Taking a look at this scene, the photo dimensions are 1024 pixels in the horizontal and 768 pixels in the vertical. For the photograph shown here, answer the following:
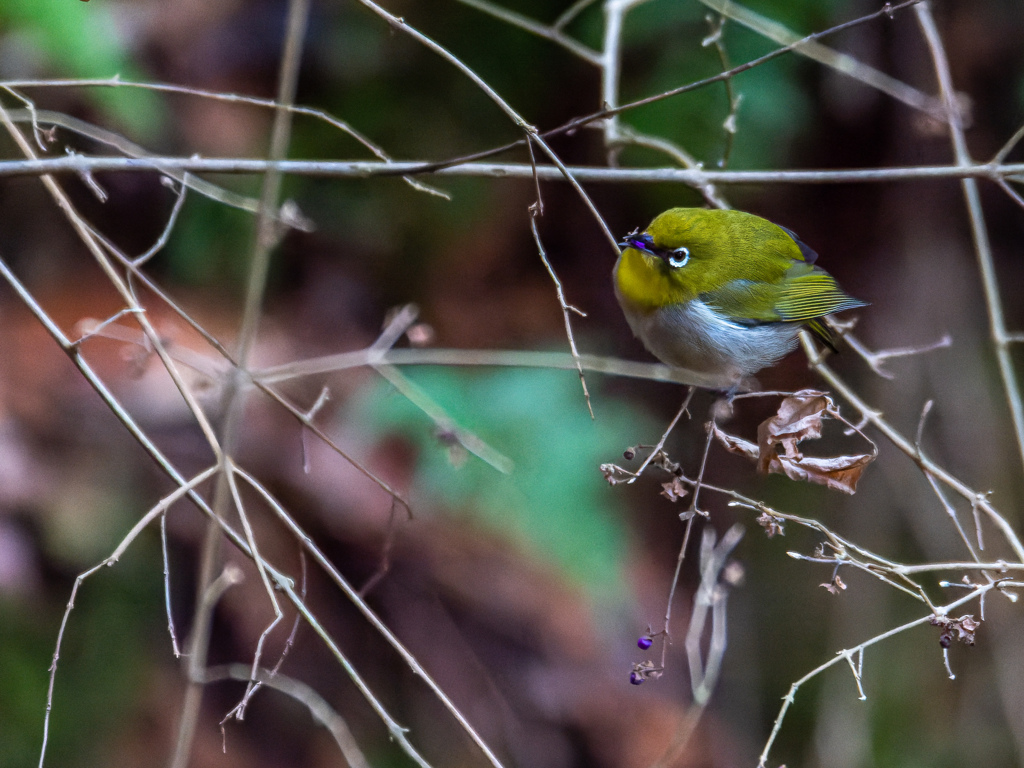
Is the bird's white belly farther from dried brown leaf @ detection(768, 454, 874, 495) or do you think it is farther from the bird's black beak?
dried brown leaf @ detection(768, 454, 874, 495)

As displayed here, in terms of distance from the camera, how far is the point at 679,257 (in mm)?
2754

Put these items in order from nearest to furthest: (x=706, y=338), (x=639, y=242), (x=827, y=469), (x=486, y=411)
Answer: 1. (x=827, y=469)
2. (x=639, y=242)
3. (x=706, y=338)
4. (x=486, y=411)

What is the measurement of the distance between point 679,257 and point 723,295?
0.75 ft

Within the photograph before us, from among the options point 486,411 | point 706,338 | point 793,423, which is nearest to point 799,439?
point 793,423

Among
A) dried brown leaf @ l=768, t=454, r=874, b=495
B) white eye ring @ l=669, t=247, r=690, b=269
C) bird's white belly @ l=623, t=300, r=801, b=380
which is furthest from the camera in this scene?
bird's white belly @ l=623, t=300, r=801, b=380

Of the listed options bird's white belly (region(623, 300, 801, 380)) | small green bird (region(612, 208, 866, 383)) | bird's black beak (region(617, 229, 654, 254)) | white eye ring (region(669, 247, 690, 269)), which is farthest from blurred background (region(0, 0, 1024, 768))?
bird's black beak (region(617, 229, 654, 254))

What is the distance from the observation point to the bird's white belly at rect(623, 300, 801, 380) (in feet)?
9.32

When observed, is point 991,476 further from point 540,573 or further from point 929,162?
point 540,573

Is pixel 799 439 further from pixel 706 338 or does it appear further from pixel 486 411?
pixel 486 411

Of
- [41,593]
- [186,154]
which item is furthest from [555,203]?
[41,593]

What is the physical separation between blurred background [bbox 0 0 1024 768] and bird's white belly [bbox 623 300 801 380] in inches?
31.9

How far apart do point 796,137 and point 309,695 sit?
11.4 ft

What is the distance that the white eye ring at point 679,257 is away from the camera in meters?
2.73

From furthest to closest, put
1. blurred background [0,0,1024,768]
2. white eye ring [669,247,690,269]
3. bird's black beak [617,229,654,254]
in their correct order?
blurred background [0,0,1024,768] → white eye ring [669,247,690,269] → bird's black beak [617,229,654,254]
